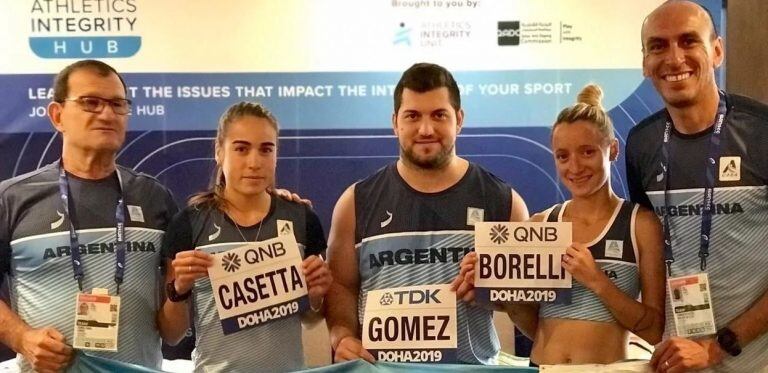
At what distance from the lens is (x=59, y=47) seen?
453 cm

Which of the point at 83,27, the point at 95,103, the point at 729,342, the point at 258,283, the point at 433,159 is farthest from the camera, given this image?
the point at 83,27

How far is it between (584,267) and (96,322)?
5.63 ft

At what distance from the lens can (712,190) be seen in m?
2.53

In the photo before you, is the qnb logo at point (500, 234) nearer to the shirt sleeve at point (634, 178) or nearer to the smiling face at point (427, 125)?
the smiling face at point (427, 125)

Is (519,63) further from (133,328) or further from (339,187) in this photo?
(133,328)

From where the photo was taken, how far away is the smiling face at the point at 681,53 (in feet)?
8.29

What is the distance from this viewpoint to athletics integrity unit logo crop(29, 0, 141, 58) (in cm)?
450

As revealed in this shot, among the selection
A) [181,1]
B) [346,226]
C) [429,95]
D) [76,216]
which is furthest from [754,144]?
[181,1]

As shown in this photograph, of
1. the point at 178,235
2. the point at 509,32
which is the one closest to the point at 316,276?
the point at 178,235

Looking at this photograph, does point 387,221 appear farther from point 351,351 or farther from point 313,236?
point 351,351

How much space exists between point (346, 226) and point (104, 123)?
0.99 metres

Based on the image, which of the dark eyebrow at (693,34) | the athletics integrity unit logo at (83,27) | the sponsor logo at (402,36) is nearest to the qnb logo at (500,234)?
the dark eyebrow at (693,34)

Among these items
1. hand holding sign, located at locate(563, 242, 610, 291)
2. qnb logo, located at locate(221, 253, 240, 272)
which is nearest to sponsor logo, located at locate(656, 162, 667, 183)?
hand holding sign, located at locate(563, 242, 610, 291)

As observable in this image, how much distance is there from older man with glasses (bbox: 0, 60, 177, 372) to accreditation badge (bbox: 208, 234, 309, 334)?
0.43 m
